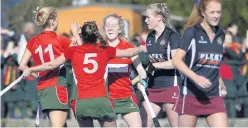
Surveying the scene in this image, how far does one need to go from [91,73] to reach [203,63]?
5.45 feet

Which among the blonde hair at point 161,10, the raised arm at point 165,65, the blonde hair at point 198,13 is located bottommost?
the raised arm at point 165,65

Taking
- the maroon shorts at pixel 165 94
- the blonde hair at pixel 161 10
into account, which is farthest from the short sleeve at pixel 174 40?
the maroon shorts at pixel 165 94

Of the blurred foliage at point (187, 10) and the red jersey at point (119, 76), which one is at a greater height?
the red jersey at point (119, 76)

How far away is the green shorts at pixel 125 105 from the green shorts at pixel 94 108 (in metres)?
1.12

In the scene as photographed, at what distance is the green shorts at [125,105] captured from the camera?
1242cm

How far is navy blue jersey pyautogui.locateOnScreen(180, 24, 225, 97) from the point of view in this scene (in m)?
10.1

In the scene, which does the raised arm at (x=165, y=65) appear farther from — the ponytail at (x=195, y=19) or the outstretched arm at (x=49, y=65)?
the ponytail at (x=195, y=19)

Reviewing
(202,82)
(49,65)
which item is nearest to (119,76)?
(49,65)

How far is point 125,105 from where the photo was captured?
41.0 ft

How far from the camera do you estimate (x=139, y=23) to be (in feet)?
109

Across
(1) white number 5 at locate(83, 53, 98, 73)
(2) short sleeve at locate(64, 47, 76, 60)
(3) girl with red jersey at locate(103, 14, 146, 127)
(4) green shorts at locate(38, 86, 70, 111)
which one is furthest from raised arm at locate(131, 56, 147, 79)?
(2) short sleeve at locate(64, 47, 76, 60)

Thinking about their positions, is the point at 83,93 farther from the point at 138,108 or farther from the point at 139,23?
the point at 139,23

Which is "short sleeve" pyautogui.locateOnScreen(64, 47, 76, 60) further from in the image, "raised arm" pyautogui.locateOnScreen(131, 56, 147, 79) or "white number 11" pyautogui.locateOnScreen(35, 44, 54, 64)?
"raised arm" pyautogui.locateOnScreen(131, 56, 147, 79)

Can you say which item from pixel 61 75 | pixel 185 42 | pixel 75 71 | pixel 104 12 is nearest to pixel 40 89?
pixel 61 75
